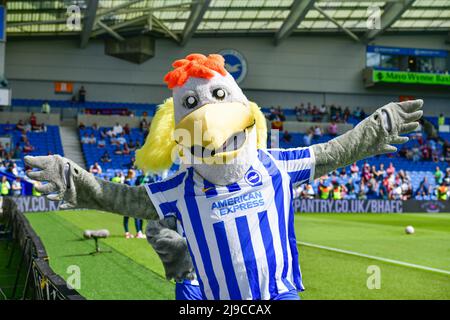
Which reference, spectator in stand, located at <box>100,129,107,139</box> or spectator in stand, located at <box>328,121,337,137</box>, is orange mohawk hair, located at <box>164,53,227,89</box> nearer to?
spectator in stand, located at <box>100,129,107,139</box>

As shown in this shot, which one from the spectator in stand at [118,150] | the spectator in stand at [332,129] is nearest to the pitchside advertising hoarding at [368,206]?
the spectator in stand at [332,129]

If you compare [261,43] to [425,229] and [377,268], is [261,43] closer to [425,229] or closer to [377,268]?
[425,229]

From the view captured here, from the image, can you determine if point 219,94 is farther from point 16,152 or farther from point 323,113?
point 323,113

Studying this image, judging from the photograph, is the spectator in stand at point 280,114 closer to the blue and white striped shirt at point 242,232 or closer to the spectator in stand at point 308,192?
the spectator in stand at point 308,192

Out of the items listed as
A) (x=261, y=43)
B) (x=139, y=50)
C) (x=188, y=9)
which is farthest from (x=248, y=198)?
(x=261, y=43)

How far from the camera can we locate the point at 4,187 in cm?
2059

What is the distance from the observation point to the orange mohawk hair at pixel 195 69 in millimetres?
3209

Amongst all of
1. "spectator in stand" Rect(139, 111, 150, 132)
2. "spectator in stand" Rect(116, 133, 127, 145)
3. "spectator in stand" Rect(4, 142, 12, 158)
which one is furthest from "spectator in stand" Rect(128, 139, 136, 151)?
"spectator in stand" Rect(4, 142, 12, 158)

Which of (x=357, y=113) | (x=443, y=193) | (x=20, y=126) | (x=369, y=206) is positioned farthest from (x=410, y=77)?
(x=20, y=126)

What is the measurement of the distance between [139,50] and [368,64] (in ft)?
48.3

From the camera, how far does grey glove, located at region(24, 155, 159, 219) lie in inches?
117

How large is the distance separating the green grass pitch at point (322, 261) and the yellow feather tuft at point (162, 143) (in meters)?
3.94

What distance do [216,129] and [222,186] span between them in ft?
1.08

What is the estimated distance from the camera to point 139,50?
109 ft
